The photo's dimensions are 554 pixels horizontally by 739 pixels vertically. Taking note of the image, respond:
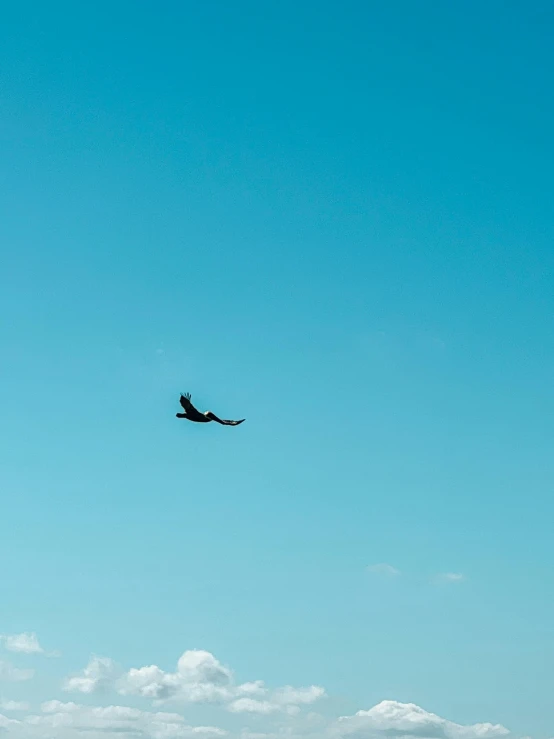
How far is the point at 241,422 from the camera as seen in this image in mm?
65312

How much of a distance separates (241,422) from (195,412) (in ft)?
10.3

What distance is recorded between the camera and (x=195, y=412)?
6400 centimetres
